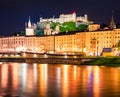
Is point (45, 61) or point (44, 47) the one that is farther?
point (44, 47)

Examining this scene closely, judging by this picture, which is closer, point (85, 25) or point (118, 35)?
point (118, 35)

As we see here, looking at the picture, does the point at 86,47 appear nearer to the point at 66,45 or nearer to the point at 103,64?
the point at 66,45

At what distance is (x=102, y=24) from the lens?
178750mm

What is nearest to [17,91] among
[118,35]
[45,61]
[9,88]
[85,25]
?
[9,88]

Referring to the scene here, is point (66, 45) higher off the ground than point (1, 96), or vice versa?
point (66, 45)

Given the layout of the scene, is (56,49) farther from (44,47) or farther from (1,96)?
(1,96)

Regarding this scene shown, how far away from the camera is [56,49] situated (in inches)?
6649

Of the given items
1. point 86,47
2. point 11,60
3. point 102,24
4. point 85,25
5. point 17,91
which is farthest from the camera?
point 85,25

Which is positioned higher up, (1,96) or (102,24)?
(102,24)

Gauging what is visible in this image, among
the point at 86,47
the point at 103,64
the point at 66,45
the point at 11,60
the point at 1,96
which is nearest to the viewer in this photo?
the point at 1,96

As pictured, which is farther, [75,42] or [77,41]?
[75,42]

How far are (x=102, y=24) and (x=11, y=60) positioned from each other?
2653 inches

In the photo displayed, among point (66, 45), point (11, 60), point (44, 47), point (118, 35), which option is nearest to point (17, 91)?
point (11, 60)

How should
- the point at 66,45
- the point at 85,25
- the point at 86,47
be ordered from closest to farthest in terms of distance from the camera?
the point at 86,47 < the point at 66,45 < the point at 85,25
